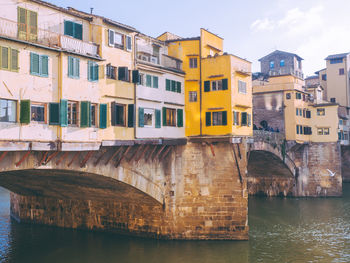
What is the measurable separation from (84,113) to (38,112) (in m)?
2.69

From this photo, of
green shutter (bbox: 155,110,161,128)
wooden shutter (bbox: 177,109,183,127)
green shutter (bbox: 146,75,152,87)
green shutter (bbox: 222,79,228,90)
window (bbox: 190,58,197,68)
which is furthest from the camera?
window (bbox: 190,58,197,68)

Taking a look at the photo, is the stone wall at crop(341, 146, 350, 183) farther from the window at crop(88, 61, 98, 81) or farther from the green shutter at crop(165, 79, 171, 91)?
the window at crop(88, 61, 98, 81)

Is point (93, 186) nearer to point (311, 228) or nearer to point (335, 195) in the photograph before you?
point (311, 228)

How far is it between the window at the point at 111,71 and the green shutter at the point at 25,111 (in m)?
6.48

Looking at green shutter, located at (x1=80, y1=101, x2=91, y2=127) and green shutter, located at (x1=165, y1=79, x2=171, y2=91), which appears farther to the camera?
green shutter, located at (x1=165, y1=79, x2=171, y2=91)

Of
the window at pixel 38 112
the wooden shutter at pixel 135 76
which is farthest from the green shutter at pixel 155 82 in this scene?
the window at pixel 38 112

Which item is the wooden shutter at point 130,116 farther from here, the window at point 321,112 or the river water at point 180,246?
the window at point 321,112

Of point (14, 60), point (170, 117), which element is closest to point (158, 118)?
point (170, 117)

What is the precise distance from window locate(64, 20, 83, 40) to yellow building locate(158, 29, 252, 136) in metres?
10.6

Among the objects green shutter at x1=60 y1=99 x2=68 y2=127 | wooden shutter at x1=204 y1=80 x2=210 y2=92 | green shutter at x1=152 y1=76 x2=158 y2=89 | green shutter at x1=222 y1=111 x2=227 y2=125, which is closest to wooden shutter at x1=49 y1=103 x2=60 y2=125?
green shutter at x1=60 y1=99 x2=68 y2=127

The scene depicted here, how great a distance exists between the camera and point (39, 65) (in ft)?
63.4

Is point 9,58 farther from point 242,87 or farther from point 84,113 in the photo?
point 242,87

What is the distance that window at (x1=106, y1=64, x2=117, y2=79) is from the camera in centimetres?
2386

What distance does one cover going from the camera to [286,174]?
55.5 metres
